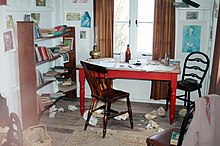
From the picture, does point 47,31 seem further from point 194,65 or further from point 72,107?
point 194,65

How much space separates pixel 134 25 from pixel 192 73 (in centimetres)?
121

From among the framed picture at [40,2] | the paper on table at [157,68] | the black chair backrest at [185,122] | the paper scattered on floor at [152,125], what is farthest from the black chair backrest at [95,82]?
the black chair backrest at [185,122]

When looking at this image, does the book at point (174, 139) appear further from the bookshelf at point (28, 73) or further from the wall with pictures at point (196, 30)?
the wall with pictures at point (196, 30)

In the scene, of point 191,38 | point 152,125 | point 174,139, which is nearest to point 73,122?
point 152,125

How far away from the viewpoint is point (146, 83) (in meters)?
4.94

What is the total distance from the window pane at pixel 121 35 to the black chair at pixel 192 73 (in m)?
1.07

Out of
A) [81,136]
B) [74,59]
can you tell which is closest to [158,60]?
[74,59]

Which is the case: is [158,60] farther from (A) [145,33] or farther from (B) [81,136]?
(B) [81,136]

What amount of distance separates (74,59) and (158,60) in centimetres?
144

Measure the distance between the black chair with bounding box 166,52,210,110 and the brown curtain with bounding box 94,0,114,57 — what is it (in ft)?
4.11

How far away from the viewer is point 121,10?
4.88 metres

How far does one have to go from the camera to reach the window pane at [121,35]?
4.92m

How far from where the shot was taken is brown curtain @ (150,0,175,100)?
4.55 metres

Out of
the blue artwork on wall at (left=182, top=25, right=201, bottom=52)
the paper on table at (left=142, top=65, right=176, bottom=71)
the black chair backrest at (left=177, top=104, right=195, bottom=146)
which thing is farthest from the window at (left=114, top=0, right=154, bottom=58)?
the black chair backrest at (left=177, top=104, right=195, bottom=146)
